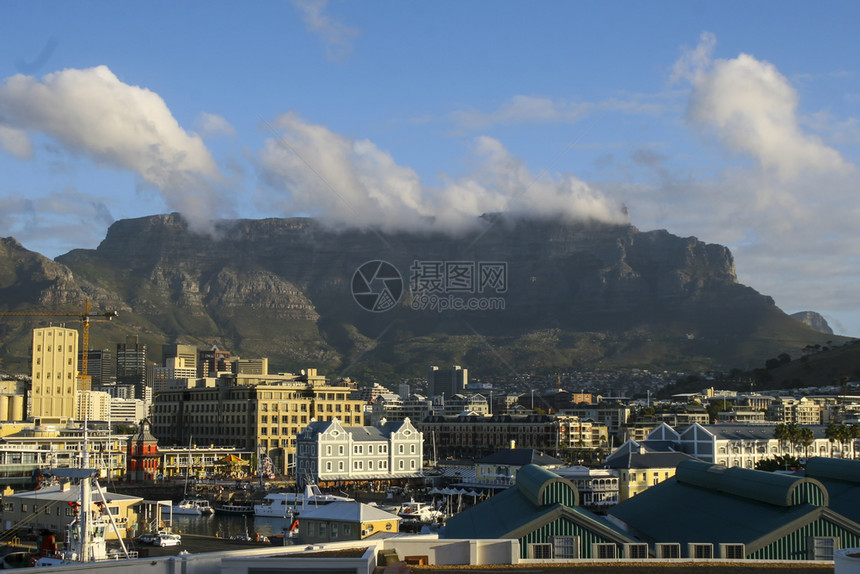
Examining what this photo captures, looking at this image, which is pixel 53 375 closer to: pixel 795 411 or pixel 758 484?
pixel 795 411

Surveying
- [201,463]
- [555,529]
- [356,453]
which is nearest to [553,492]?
[555,529]

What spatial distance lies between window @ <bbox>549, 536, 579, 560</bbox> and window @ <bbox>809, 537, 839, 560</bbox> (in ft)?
23.6

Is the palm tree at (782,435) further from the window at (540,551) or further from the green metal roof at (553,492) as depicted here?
the window at (540,551)

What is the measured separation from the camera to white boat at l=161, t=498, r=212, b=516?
266 ft

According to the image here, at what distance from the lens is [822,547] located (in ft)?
97.7

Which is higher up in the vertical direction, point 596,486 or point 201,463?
point 596,486

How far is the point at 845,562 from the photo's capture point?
15156mm

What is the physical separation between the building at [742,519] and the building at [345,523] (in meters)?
11.4

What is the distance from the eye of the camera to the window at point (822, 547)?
2962 centimetres

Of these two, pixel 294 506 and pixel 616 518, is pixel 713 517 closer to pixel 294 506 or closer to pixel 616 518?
pixel 616 518

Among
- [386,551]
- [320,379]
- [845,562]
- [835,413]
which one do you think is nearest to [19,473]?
[320,379]

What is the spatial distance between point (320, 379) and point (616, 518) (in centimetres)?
11210

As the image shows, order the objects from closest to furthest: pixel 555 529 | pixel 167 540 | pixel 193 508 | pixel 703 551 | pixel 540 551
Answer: pixel 703 551 → pixel 540 551 → pixel 555 529 → pixel 167 540 → pixel 193 508

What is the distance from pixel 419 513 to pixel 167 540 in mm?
23376
